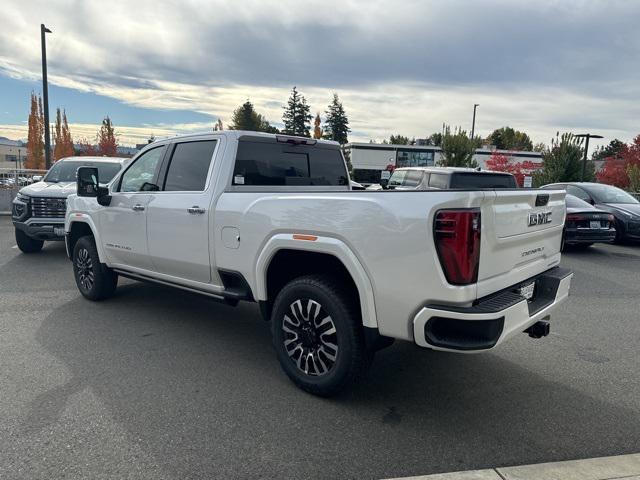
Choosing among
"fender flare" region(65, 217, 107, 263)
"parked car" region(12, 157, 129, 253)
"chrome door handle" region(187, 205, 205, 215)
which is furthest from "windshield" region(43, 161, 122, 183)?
"chrome door handle" region(187, 205, 205, 215)

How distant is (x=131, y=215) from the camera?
5238 millimetres

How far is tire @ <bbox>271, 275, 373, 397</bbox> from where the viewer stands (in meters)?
3.32

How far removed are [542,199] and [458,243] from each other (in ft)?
3.84

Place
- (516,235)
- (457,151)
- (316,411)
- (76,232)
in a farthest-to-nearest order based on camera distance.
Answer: (457,151)
(76,232)
(316,411)
(516,235)

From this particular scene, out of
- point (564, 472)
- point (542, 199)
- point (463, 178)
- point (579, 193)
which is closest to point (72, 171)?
point (463, 178)

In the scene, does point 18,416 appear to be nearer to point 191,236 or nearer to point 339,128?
point 191,236

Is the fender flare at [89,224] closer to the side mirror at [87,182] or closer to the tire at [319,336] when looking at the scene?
the side mirror at [87,182]

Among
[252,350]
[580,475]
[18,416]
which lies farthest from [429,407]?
[18,416]

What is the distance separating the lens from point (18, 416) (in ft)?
10.6

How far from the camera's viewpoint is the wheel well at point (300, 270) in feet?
11.5

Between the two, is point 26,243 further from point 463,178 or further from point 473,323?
point 473,323

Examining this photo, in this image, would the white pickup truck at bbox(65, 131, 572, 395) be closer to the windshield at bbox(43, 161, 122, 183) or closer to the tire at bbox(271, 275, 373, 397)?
the tire at bbox(271, 275, 373, 397)

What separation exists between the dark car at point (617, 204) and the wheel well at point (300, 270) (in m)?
9.15

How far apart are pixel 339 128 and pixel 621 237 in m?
79.6
